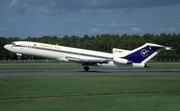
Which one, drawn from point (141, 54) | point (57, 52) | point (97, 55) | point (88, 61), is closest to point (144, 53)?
point (141, 54)

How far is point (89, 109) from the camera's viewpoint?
1641 cm

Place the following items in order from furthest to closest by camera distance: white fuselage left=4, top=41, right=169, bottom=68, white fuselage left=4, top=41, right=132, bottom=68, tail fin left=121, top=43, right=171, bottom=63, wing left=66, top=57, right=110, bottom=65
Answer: white fuselage left=4, top=41, right=132, bottom=68 → white fuselage left=4, top=41, right=169, bottom=68 → wing left=66, top=57, right=110, bottom=65 → tail fin left=121, top=43, right=171, bottom=63

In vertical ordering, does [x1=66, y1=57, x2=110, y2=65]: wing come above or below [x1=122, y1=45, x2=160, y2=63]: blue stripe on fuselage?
below

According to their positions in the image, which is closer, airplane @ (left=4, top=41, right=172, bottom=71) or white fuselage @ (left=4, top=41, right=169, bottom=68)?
airplane @ (left=4, top=41, right=172, bottom=71)

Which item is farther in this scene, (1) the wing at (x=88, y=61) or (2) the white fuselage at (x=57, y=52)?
(2) the white fuselage at (x=57, y=52)

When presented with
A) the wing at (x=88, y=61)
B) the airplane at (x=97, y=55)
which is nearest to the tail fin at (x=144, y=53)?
the airplane at (x=97, y=55)

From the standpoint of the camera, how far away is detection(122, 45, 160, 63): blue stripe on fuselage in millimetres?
50975

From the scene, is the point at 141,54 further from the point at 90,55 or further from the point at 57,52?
the point at 57,52

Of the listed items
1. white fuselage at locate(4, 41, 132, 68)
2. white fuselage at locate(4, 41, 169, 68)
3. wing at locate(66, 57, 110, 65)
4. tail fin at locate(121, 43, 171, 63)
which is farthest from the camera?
white fuselage at locate(4, 41, 132, 68)

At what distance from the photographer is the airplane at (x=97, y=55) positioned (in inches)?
2013

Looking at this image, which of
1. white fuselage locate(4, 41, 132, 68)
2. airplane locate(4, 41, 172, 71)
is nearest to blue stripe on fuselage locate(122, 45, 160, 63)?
airplane locate(4, 41, 172, 71)

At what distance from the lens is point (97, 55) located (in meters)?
53.6

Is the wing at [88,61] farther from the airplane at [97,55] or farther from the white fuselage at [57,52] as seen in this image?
the white fuselage at [57,52]

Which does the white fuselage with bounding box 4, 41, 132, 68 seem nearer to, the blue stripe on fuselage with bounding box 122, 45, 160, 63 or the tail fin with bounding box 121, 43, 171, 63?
the blue stripe on fuselage with bounding box 122, 45, 160, 63
